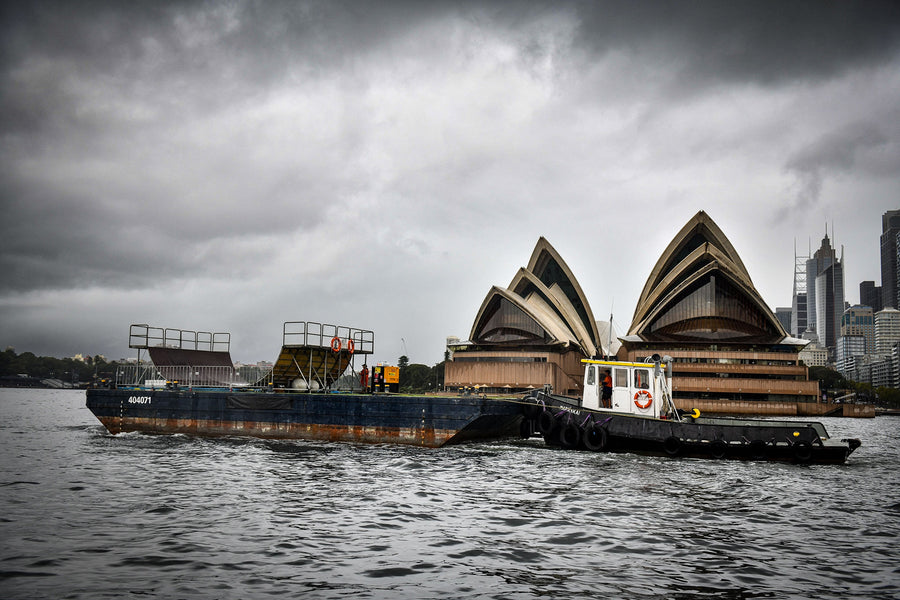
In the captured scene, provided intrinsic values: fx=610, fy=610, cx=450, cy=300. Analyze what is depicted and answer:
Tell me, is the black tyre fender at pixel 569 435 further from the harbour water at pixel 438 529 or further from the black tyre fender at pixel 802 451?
the black tyre fender at pixel 802 451

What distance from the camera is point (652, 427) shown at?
26172 millimetres

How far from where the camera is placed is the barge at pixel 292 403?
90.8 feet

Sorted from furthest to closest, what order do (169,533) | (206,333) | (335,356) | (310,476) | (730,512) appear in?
1. (206,333)
2. (335,356)
3. (310,476)
4. (730,512)
5. (169,533)

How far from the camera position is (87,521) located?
13.4 meters

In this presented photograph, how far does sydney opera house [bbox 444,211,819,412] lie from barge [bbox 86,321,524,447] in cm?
5290

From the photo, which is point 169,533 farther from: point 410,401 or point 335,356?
point 335,356

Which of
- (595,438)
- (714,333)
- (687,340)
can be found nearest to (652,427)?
(595,438)

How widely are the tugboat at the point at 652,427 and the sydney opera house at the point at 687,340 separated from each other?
55203 mm

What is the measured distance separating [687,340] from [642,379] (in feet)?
209

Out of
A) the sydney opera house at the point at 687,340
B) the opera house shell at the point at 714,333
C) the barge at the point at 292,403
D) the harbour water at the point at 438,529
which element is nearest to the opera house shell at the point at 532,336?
the sydney opera house at the point at 687,340

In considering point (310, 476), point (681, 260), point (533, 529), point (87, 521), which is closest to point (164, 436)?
point (310, 476)

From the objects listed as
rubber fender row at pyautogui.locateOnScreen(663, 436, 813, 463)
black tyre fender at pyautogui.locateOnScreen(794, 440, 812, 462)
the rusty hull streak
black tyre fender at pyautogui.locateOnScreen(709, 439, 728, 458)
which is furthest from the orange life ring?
Result: the rusty hull streak

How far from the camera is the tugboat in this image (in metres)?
25.3

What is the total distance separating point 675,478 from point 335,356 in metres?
20.0
